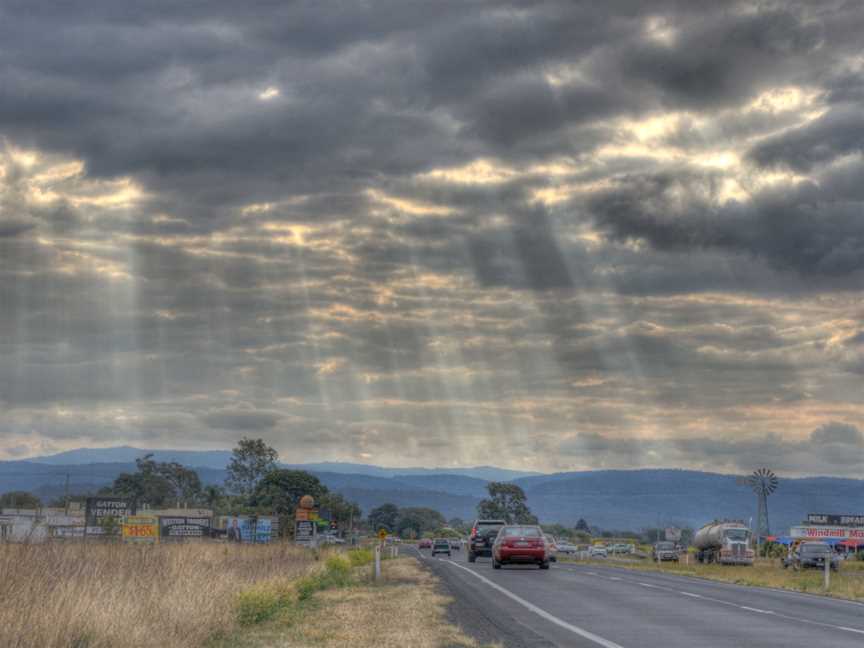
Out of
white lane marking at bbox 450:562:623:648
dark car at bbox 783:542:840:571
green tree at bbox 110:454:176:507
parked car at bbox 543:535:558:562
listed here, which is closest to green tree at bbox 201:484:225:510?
green tree at bbox 110:454:176:507

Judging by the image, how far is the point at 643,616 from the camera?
2253 cm

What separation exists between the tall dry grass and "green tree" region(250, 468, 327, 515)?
13678 centimetres

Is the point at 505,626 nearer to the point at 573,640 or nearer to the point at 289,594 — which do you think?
the point at 573,640

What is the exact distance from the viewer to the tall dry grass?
47.1 ft

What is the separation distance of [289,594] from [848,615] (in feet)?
41.0

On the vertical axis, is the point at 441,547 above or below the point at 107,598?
below

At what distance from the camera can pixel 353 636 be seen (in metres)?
17.8

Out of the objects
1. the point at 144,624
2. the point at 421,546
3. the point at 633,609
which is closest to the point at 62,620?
the point at 144,624

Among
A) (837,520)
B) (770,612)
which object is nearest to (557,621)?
(770,612)

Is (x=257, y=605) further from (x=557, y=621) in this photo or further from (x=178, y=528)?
(x=178, y=528)

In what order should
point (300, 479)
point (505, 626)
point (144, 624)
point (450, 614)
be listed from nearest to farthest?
point (144, 624) < point (505, 626) < point (450, 614) < point (300, 479)

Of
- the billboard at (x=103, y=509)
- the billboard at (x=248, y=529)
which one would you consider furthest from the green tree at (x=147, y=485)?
the billboard at (x=103, y=509)

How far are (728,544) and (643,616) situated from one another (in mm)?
60684

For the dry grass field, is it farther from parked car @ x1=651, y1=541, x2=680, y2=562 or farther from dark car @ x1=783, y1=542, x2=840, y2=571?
parked car @ x1=651, y1=541, x2=680, y2=562
